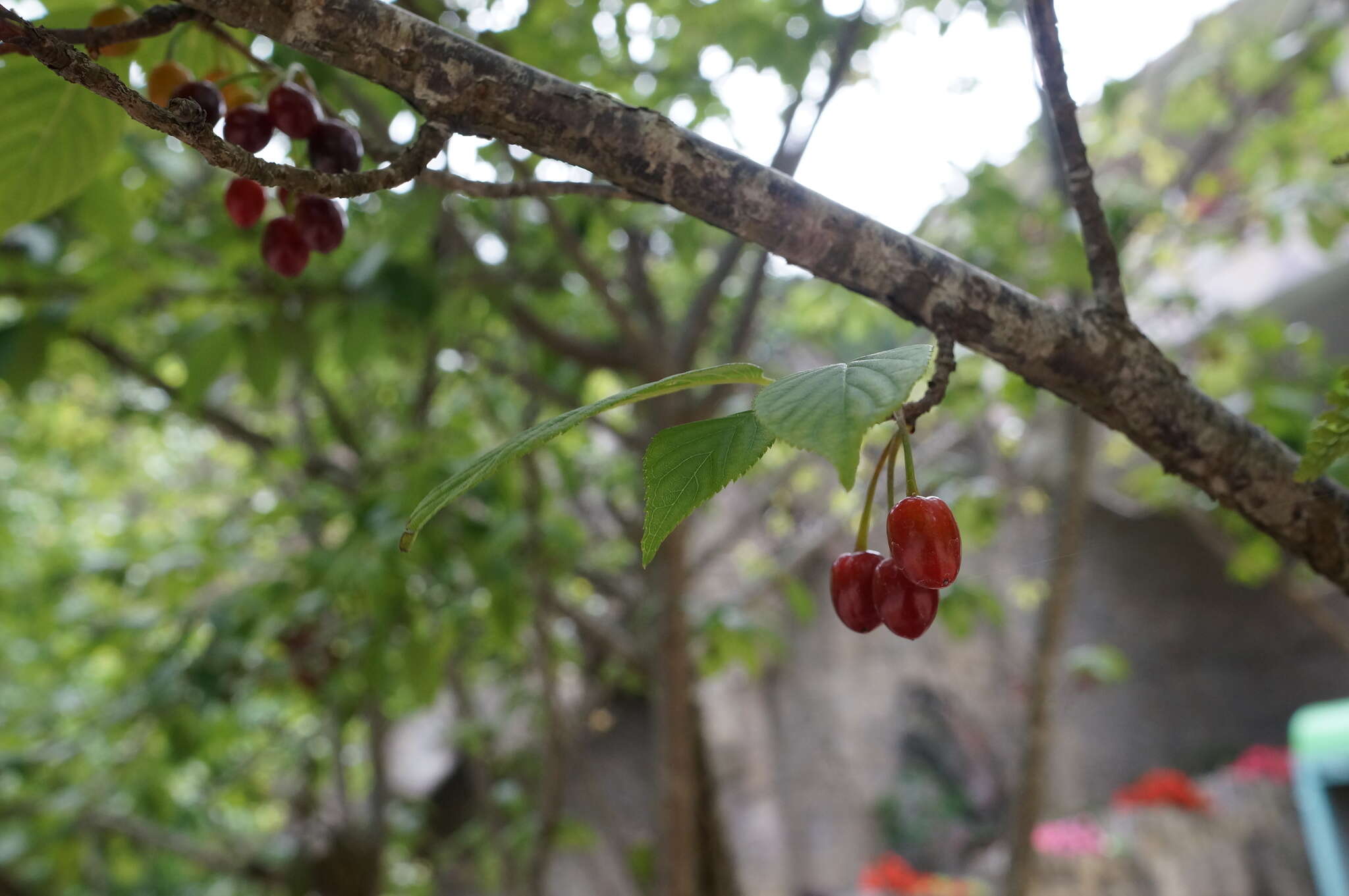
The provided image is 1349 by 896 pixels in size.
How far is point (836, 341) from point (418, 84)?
3974 millimetres

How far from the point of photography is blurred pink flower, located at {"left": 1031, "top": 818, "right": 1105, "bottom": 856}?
4676mm

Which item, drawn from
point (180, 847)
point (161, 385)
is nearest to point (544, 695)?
point (161, 385)

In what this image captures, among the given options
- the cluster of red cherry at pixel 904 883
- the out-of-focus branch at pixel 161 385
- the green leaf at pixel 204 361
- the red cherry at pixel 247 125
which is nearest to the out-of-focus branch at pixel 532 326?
the green leaf at pixel 204 361

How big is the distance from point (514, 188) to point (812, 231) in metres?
0.25

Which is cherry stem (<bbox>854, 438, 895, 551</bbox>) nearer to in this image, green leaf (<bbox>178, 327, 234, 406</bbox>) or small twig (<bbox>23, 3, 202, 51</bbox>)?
small twig (<bbox>23, 3, 202, 51</bbox>)

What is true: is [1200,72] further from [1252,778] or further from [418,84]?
[1252,778]

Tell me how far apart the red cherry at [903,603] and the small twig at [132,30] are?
0.60m

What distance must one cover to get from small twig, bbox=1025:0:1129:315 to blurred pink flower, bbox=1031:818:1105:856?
4.52m

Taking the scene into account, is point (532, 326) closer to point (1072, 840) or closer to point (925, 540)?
point (925, 540)

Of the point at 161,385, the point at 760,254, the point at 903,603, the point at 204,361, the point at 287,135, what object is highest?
the point at 760,254

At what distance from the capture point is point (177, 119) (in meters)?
0.50

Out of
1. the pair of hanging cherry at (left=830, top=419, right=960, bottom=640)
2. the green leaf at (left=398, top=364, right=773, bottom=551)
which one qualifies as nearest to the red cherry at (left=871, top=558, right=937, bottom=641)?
the pair of hanging cherry at (left=830, top=419, right=960, bottom=640)

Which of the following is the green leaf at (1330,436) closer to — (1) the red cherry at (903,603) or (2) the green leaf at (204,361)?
(1) the red cherry at (903,603)

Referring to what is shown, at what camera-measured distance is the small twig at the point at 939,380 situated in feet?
1.91
